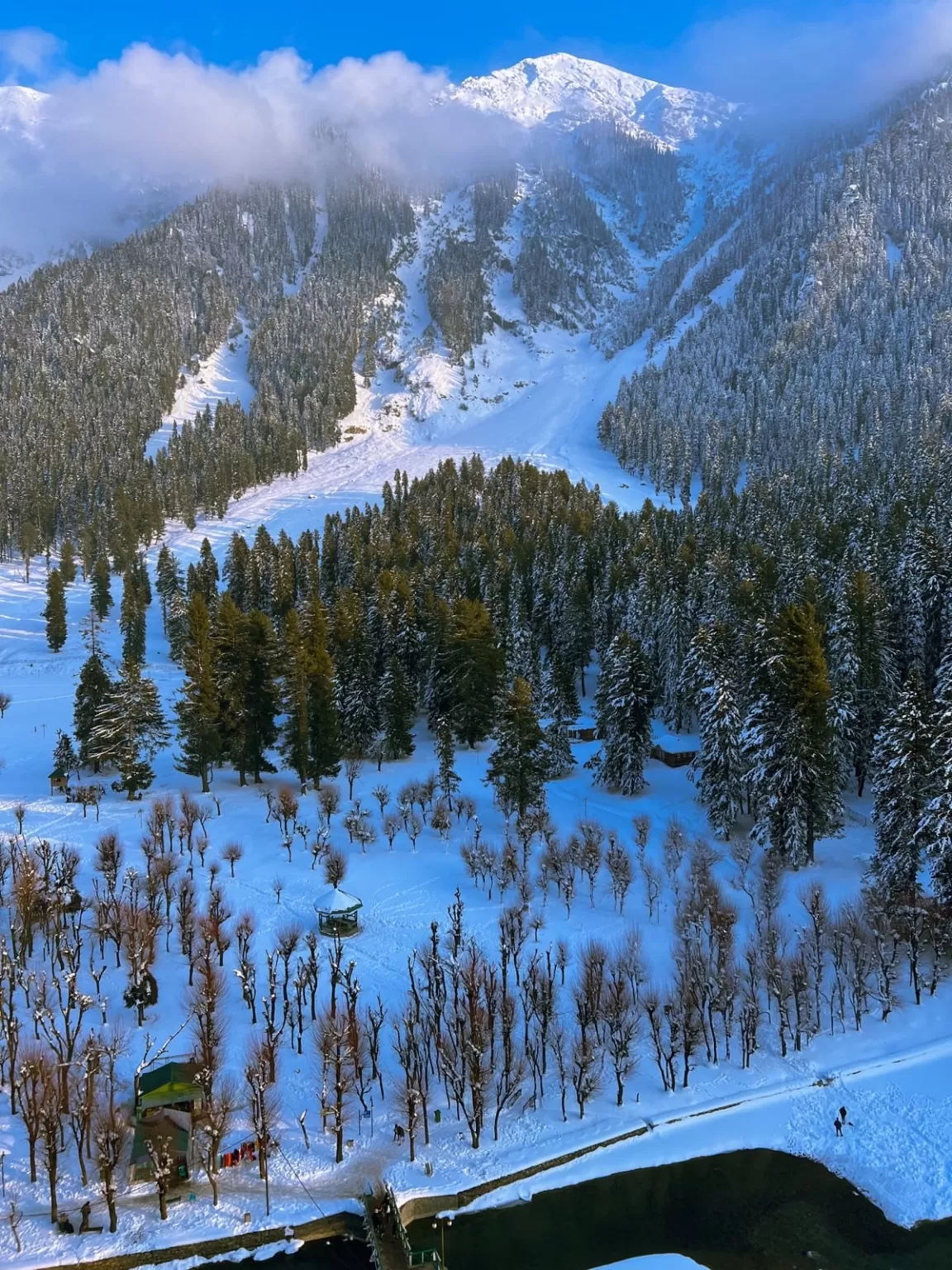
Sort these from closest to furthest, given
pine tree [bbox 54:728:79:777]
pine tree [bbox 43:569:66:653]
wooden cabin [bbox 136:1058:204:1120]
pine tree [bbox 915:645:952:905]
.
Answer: wooden cabin [bbox 136:1058:204:1120], pine tree [bbox 915:645:952:905], pine tree [bbox 54:728:79:777], pine tree [bbox 43:569:66:653]

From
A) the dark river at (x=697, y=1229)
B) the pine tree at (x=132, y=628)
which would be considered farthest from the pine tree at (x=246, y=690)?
the dark river at (x=697, y=1229)

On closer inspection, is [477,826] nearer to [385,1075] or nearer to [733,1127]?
[385,1075]

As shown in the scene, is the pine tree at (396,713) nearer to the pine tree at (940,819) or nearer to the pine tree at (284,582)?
the pine tree at (284,582)

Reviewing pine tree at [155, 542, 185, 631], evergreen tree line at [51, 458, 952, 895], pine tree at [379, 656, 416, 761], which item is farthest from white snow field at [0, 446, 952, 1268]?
pine tree at [155, 542, 185, 631]

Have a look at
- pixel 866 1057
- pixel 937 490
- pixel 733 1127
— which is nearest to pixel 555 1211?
pixel 733 1127

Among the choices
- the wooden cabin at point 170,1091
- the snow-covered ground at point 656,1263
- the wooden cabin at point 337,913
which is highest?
the wooden cabin at point 337,913

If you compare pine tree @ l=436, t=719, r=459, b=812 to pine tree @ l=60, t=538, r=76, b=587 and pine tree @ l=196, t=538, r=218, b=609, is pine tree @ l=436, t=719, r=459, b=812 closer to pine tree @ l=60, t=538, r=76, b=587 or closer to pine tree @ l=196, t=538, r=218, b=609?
Result: pine tree @ l=196, t=538, r=218, b=609

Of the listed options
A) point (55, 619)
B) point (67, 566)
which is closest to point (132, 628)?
point (55, 619)

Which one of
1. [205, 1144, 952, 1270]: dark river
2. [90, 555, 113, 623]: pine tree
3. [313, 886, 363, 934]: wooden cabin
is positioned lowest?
[205, 1144, 952, 1270]: dark river
